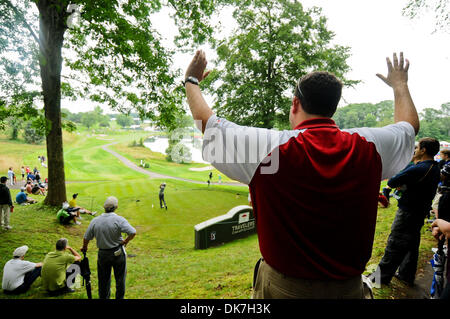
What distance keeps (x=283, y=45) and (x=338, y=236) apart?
706 inches

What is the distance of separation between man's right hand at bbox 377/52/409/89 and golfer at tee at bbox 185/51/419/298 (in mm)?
467

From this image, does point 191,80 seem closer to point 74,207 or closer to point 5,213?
point 5,213

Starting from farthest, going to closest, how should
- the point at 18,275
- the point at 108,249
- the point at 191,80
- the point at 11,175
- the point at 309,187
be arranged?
1. the point at 11,175
2. the point at 18,275
3. the point at 108,249
4. the point at 191,80
5. the point at 309,187

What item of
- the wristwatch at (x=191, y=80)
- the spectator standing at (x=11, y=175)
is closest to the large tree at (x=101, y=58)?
the wristwatch at (x=191, y=80)

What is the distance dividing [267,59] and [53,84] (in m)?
13.8

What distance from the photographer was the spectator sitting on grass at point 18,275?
5.01 metres

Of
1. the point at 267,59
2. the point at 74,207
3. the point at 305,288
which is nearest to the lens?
the point at 305,288

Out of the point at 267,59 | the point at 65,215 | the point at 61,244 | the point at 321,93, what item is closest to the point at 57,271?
the point at 61,244

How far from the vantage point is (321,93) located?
3.68ft

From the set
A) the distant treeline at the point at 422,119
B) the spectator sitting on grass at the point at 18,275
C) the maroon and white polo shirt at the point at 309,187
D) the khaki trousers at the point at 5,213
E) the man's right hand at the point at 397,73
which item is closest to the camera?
the maroon and white polo shirt at the point at 309,187

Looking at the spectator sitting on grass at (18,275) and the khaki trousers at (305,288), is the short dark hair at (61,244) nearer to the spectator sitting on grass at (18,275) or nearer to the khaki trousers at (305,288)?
the spectator sitting on grass at (18,275)

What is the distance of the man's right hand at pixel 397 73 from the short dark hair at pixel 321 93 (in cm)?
61

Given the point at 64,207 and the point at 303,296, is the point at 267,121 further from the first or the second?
the point at 303,296
